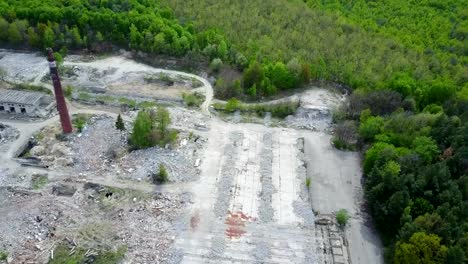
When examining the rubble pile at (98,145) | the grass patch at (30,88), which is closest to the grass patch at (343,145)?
the rubble pile at (98,145)

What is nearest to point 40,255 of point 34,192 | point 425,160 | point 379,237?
point 34,192

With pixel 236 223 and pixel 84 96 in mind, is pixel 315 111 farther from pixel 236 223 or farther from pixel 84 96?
pixel 84 96

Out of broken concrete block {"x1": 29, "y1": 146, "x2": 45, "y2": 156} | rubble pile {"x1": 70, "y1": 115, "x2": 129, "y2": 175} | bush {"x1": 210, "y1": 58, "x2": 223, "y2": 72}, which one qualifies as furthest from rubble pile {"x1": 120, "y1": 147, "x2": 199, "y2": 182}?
bush {"x1": 210, "y1": 58, "x2": 223, "y2": 72}

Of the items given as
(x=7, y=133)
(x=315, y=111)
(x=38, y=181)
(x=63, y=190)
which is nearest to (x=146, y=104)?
(x=7, y=133)

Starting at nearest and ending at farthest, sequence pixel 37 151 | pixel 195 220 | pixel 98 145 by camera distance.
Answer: pixel 195 220 < pixel 37 151 < pixel 98 145

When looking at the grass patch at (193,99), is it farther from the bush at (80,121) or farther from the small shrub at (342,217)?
the small shrub at (342,217)
